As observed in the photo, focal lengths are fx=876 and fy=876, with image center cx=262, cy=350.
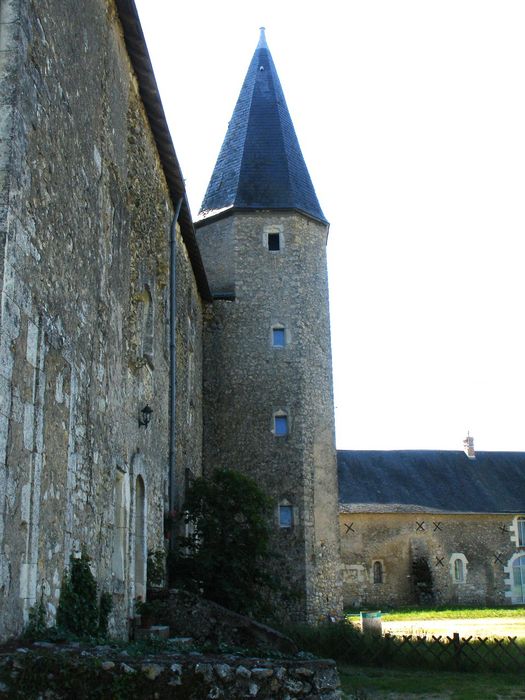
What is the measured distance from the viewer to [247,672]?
594cm

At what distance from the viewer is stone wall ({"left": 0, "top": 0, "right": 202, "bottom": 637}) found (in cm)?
645

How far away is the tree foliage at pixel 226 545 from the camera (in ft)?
47.0

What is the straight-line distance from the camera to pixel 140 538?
466 inches

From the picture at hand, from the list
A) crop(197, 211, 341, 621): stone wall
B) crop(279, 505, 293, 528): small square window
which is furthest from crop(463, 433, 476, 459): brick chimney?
crop(279, 505, 293, 528): small square window

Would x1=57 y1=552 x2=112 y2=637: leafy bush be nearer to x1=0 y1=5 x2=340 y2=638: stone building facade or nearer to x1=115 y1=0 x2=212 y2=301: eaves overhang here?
x1=0 y1=5 x2=340 y2=638: stone building facade

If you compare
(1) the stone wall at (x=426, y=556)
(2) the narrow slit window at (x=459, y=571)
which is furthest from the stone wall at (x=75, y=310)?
(2) the narrow slit window at (x=459, y=571)

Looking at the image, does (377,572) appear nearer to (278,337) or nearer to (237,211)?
(278,337)

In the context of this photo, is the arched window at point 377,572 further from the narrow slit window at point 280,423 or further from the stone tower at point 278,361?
the narrow slit window at point 280,423

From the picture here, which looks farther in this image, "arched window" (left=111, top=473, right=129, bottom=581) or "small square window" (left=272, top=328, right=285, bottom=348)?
"small square window" (left=272, top=328, right=285, bottom=348)

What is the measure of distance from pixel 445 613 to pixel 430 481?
8.66m

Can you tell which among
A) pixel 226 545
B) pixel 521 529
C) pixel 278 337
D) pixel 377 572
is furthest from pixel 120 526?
pixel 521 529

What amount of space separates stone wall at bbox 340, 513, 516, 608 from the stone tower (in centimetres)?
1355

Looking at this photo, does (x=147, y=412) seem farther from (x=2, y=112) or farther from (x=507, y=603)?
(x=507, y=603)

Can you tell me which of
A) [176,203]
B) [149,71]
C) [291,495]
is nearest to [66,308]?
[149,71]
